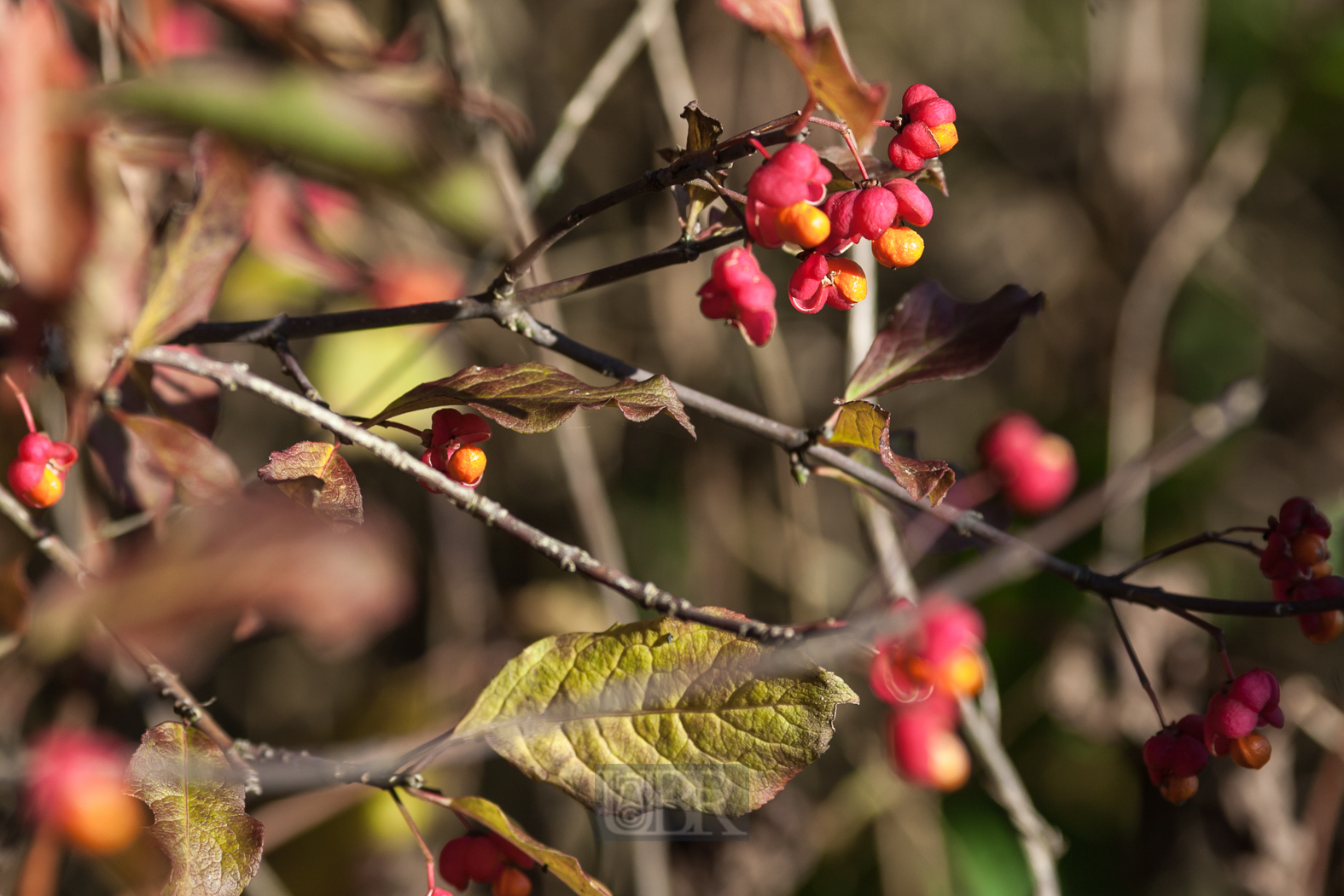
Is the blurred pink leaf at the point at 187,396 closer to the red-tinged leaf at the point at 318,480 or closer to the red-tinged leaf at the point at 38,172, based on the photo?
the red-tinged leaf at the point at 318,480

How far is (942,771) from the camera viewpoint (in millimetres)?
668

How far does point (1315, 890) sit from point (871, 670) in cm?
86

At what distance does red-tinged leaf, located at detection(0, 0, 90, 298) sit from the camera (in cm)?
36

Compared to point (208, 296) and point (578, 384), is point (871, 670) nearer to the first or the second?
point (578, 384)

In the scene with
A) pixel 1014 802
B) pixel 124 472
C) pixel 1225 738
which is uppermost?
pixel 1225 738

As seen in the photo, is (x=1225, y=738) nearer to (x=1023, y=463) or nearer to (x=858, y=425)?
(x=858, y=425)

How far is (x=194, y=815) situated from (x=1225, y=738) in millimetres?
661

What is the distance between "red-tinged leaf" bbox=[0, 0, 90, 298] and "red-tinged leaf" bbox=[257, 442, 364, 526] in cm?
18

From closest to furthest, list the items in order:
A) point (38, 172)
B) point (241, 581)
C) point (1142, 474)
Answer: point (241, 581), point (38, 172), point (1142, 474)

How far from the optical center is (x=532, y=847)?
1.92 feet

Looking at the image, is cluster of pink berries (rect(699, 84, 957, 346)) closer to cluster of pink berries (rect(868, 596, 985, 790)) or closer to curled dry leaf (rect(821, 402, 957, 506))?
curled dry leaf (rect(821, 402, 957, 506))

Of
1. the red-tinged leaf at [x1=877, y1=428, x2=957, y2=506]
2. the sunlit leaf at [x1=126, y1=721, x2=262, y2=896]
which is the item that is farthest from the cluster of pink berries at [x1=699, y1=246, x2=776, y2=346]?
the sunlit leaf at [x1=126, y1=721, x2=262, y2=896]

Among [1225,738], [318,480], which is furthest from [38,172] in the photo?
[1225,738]

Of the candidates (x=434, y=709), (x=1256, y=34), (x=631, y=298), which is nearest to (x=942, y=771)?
(x=434, y=709)
